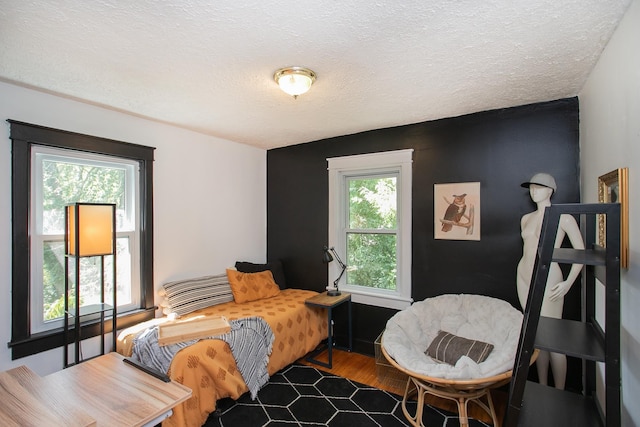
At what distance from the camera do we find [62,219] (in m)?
2.44

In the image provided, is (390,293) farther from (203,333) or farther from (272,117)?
(272,117)

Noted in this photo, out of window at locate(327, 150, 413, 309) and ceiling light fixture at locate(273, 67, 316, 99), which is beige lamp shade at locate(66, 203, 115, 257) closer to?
ceiling light fixture at locate(273, 67, 316, 99)

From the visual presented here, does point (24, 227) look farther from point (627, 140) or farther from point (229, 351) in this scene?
point (627, 140)

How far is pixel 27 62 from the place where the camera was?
1.88 m

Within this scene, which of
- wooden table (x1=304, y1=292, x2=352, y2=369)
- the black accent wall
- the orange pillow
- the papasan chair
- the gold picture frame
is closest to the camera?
the gold picture frame

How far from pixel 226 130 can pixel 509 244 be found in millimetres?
2880

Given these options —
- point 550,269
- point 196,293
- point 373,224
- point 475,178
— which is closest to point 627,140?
point 550,269

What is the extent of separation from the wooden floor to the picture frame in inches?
51.4

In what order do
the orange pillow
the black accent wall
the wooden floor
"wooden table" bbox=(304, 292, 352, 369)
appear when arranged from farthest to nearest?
the orange pillow < "wooden table" bbox=(304, 292, 352, 369) < the black accent wall < the wooden floor

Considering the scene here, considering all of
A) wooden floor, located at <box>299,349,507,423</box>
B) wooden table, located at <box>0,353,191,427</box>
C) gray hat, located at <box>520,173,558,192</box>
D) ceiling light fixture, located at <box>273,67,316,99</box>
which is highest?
ceiling light fixture, located at <box>273,67,316,99</box>

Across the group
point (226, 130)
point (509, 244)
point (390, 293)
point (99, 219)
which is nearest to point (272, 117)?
point (226, 130)

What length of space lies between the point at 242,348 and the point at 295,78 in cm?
199

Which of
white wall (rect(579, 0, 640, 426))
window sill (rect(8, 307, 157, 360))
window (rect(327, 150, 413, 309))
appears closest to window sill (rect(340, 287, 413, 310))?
window (rect(327, 150, 413, 309))

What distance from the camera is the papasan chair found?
6.15ft
